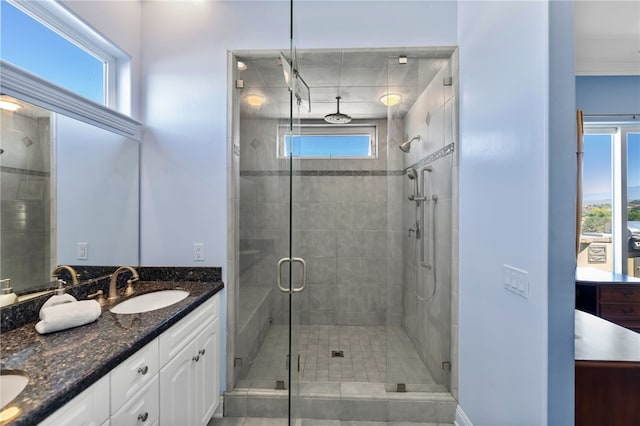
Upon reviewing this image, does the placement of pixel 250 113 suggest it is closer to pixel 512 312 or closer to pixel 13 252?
pixel 13 252

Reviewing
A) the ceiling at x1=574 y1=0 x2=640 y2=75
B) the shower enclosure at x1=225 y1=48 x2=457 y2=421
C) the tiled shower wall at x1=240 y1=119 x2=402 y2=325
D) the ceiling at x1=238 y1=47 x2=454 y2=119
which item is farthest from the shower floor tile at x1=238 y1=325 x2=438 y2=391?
the ceiling at x1=574 y1=0 x2=640 y2=75

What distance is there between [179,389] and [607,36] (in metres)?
3.89

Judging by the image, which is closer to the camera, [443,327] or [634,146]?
[443,327]

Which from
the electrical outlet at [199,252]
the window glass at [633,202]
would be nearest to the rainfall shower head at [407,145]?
the electrical outlet at [199,252]

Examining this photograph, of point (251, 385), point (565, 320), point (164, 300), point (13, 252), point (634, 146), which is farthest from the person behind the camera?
point (634, 146)

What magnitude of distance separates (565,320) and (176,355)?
1833 mm

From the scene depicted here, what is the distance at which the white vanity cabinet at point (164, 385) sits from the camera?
0.90 meters

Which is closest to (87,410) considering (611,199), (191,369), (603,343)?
(191,369)

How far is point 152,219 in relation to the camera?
1.98 m

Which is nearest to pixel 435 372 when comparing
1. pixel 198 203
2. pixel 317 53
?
pixel 198 203

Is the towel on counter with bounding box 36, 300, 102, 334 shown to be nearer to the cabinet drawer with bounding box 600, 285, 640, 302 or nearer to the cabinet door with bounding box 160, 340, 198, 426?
the cabinet door with bounding box 160, 340, 198, 426

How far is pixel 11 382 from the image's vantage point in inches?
33.4

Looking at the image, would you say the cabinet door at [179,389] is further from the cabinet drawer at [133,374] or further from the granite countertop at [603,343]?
the granite countertop at [603,343]

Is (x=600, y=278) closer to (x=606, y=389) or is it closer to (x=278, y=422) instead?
(x=606, y=389)
